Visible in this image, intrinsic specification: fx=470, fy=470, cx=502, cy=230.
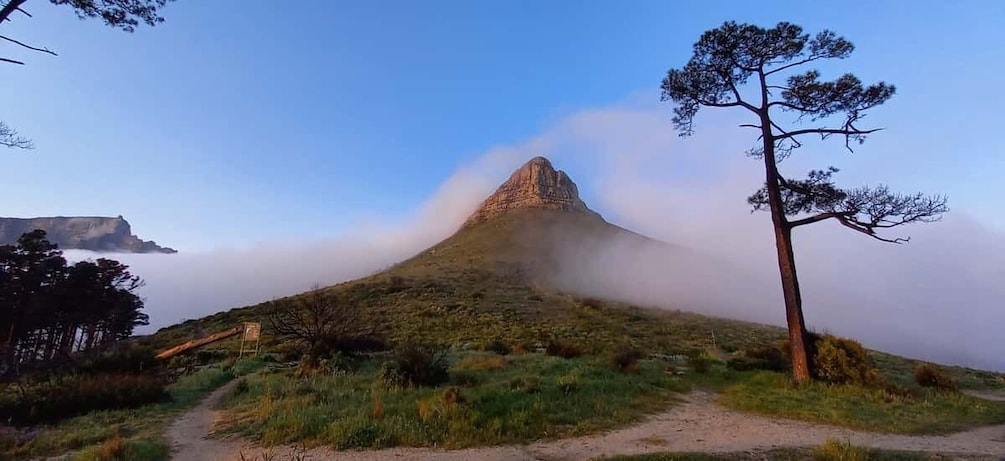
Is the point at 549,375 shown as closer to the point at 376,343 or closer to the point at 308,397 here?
the point at 308,397

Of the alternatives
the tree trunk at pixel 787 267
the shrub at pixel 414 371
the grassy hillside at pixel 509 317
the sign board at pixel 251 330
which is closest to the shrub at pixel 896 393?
the tree trunk at pixel 787 267

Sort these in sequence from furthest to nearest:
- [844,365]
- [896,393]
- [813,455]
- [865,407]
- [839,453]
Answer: [844,365], [896,393], [865,407], [813,455], [839,453]

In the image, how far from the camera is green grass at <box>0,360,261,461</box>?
7066 millimetres

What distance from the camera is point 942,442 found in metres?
8.03

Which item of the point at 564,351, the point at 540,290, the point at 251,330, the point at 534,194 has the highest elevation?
the point at 534,194

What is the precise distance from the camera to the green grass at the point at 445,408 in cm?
755

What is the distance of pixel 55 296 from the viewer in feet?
91.0

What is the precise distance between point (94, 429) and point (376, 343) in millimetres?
14202

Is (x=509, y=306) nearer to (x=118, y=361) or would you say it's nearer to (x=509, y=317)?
(x=509, y=317)

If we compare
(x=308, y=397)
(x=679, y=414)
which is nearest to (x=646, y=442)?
(x=679, y=414)

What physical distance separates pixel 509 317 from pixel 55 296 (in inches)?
1151

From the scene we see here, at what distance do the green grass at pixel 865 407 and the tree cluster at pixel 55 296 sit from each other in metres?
28.2

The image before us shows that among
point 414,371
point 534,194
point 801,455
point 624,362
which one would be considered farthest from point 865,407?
point 534,194

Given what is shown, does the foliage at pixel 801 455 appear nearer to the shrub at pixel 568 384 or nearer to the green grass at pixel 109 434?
the shrub at pixel 568 384
